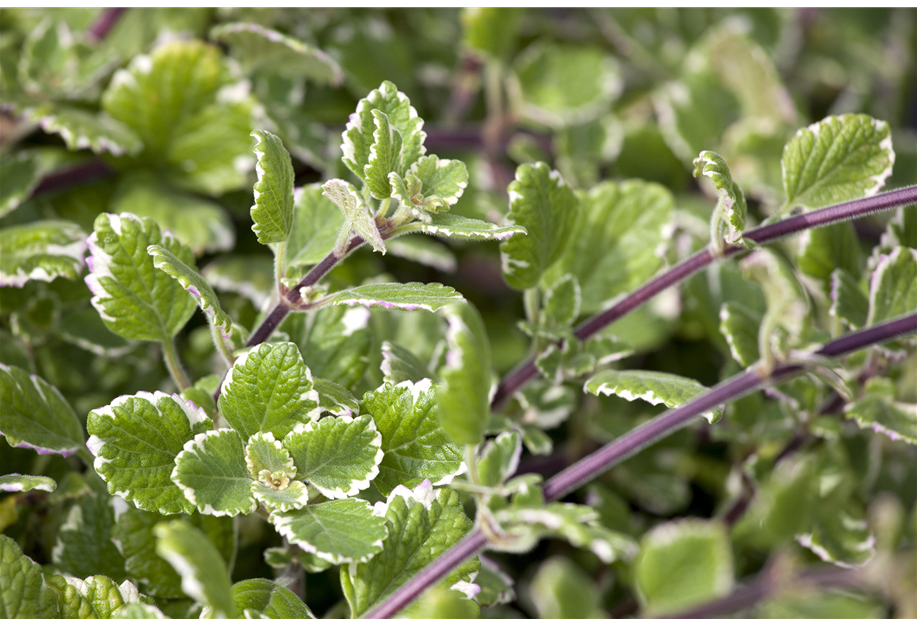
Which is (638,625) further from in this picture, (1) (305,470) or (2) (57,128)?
(2) (57,128)

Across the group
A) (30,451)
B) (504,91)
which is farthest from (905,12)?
(30,451)

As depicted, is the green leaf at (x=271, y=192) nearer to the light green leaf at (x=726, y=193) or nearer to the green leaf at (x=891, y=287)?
the light green leaf at (x=726, y=193)

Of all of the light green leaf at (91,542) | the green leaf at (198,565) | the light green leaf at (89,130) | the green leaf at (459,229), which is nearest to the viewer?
the green leaf at (198,565)

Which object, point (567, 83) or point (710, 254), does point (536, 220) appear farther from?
point (567, 83)

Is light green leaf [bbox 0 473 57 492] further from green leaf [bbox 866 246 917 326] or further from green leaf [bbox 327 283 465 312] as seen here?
green leaf [bbox 866 246 917 326]

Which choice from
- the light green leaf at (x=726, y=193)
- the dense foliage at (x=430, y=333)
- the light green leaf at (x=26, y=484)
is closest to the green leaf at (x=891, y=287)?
the dense foliage at (x=430, y=333)

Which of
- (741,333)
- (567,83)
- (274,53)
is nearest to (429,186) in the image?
(741,333)
